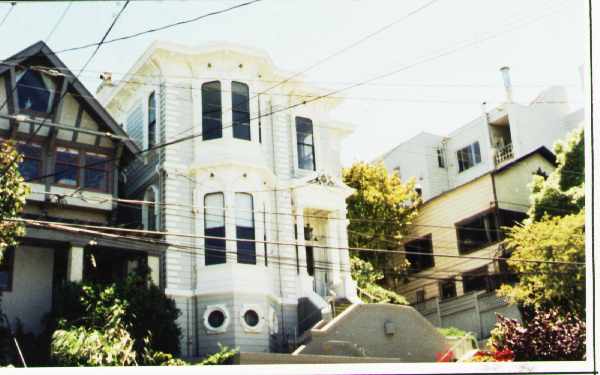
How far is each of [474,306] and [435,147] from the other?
6.18 metres

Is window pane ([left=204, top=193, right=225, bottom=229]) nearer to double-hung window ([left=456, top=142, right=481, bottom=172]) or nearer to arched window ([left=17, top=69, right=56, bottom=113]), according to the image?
arched window ([left=17, top=69, right=56, bottom=113])

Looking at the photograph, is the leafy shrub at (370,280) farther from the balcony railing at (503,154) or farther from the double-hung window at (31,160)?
the double-hung window at (31,160)

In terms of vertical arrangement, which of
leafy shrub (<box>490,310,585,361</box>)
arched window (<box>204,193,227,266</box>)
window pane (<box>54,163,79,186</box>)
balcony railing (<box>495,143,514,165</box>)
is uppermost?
balcony railing (<box>495,143,514,165</box>)

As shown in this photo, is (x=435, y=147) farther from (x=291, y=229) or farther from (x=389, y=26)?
(x=389, y=26)

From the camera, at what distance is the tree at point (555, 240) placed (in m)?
14.5

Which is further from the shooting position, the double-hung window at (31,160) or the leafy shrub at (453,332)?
the leafy shrub at (453,332)

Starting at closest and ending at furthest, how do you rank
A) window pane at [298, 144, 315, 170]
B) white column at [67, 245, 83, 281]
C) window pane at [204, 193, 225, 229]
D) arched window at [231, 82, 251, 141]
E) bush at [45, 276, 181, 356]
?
bush at [45, 276, 181, 356] → white column at [67, 245, 83, 281] → window pane at [204, 193, 225, 229] → arched window at [231, 82, 251, 141] → window pane at [298, 144, 315, 170]

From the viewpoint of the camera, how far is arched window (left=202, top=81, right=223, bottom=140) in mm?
15734

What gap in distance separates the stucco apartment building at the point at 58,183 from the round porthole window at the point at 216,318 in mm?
1360

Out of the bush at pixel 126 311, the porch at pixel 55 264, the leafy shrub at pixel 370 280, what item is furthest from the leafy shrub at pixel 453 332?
the porch at pixel 55 264

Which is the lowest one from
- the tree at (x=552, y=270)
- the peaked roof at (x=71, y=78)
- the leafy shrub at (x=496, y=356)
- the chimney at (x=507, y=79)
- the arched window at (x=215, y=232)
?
the leafy shrub at (x=496, y=356)

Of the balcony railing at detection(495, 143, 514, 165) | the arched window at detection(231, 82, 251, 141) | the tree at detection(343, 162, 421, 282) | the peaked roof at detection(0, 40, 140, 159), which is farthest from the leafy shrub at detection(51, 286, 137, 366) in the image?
the balcony railing at detection(495, 143, 514, 165)

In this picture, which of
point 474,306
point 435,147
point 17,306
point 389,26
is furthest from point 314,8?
point 435,147

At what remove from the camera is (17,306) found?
12953 millimetres
